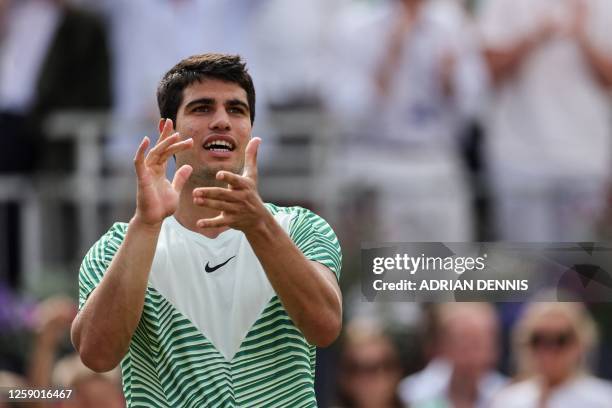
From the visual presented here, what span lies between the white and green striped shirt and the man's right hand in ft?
1.02

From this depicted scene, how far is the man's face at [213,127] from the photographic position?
4.11 m

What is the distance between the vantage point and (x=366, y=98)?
9836 mm

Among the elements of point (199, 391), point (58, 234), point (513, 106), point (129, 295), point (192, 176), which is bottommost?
point (199, 391)

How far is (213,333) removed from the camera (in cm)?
408

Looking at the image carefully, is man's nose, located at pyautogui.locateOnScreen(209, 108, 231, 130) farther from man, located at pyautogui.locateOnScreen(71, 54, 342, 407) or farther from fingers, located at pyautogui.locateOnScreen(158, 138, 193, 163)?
fingers, located at pyautogui.locateOnScreen(158, 138, 193, 163)

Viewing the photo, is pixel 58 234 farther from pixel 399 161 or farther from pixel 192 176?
pixel 192 176

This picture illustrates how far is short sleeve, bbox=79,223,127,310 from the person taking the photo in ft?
13.6

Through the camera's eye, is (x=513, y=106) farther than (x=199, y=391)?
Yes

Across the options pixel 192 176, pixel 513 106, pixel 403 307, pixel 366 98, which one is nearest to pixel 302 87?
pixel 366 98

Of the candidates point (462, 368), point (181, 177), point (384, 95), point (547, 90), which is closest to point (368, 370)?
point (462, 368)

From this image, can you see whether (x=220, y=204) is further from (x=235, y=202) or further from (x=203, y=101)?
(x=203, y=101)

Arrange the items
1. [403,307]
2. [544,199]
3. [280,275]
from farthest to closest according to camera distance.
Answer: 1. [544,199]
2. [403,307]
3. [280,275]

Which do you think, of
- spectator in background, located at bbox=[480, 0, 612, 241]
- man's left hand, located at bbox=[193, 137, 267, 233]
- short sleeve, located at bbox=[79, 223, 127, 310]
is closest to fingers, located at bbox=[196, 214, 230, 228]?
man's left hand, located at bbox=[193, 137, 267, 233]

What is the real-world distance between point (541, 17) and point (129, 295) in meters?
6.56
